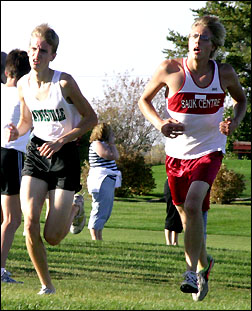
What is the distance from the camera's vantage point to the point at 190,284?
21.2ft

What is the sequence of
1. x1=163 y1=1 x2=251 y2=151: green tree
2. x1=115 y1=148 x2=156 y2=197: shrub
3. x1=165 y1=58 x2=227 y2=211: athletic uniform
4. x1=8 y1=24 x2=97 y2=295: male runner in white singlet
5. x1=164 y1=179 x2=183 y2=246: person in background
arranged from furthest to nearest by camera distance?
x1=163 y1=1 x2=251 y2=151: green tree, x1=115 y1=148 x2=156 y2=197: shrub, x1=164 y1=179 x2=183 y2=246: person in background, x1=8 y1=24 x2=97 y2=295: male runner in white singlet, x1=165 y1=58 x2=227 y2=211: athletic uniform

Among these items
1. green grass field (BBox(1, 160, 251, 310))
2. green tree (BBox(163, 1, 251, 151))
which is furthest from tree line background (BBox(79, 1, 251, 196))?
green grass field (BBox(1, 160, 251, 310))

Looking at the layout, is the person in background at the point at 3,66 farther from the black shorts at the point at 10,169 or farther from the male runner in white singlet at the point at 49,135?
the male runner in white singlet at the point at 49,135

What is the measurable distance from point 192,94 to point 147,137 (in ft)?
114

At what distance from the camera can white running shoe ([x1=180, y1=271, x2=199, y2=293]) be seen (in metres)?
6.44

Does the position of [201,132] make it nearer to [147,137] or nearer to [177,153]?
[177,153]

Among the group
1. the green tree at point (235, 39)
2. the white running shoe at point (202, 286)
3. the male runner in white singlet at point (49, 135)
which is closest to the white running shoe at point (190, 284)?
the white running shoe at point (202, 286)

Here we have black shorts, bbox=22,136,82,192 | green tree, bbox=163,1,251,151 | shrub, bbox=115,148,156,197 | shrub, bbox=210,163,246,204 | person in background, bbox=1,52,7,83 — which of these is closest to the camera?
black shorts, bbox=22,136,82,192

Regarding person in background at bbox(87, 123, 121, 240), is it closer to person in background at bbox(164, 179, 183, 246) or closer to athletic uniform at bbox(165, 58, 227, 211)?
person in background at bbox(164, 179, 183, 246)

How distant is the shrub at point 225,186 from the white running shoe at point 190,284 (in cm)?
3000

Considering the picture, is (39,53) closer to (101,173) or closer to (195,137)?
(195,137)

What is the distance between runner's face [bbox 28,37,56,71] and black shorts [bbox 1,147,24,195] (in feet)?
5.56

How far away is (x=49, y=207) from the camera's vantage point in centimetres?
698

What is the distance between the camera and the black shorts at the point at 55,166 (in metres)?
6.86
